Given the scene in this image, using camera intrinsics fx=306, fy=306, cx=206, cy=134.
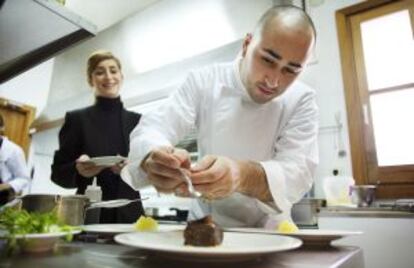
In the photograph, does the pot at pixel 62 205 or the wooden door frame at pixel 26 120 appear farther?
the wooden door frame at pixel 26 120

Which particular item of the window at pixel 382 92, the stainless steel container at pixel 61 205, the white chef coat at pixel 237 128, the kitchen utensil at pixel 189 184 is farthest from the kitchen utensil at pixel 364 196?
the stainless steel container at pixel 61 205

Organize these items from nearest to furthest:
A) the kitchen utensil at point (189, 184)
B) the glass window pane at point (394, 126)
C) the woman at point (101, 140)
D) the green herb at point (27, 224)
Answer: the green herb at point (27, 224), the kitchen utensil at point (189, 184), the woman at point (101, 140), the glass window pane at point (394, 126)

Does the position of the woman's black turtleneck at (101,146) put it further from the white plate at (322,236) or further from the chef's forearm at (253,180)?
the white plate at (322,236)

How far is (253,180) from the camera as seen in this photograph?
747 mm

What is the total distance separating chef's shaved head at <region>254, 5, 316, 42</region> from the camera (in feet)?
2.86

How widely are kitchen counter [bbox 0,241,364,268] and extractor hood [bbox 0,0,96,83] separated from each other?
73 cm

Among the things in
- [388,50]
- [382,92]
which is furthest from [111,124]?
[388,50]

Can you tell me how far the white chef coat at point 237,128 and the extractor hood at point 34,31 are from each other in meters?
0.39

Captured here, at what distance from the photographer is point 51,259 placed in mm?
436

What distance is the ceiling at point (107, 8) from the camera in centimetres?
352

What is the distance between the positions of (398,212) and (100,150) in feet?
5.11

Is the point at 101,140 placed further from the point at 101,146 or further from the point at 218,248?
the point at 218,248

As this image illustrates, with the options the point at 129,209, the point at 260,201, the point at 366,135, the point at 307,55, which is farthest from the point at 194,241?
the point at 366,135

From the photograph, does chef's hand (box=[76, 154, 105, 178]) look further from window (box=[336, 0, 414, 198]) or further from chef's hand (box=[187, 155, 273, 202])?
window (box=[336, 0, 414, 198])
